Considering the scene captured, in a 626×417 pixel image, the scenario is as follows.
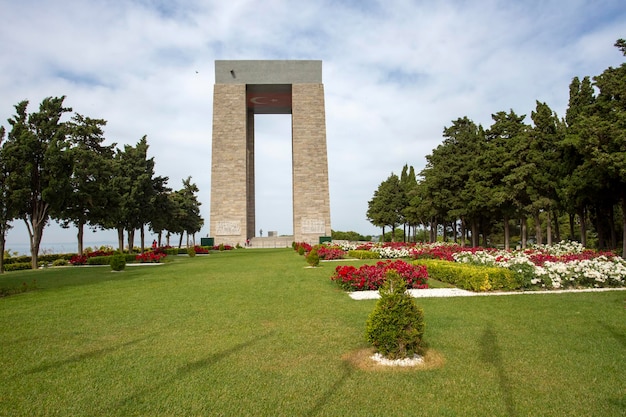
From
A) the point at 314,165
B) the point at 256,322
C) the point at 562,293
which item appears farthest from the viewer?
the point at 314,165

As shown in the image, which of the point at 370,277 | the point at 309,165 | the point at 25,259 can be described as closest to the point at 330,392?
the point at 370,277

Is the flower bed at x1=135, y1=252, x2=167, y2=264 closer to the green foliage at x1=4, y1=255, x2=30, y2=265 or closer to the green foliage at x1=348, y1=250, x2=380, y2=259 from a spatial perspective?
the green foliage at x1=4, y1=255, x2=30, y2=265

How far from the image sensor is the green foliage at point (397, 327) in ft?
15.4

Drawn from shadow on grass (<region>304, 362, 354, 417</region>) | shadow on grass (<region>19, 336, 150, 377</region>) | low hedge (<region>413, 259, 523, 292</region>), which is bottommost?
shadow on grass (<region>304, 362, 354, 417</region>)

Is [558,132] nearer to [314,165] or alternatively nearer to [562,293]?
[562,293]

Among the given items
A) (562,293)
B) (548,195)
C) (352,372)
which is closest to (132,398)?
(352,372)

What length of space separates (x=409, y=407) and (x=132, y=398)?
2470mm

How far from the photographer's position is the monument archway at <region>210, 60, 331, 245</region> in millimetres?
43312

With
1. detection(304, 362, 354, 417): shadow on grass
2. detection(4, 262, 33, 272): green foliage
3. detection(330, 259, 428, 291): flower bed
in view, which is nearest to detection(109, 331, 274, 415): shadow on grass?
detection(304, 362, 354, 417): shadow on grass

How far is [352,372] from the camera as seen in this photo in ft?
14.4

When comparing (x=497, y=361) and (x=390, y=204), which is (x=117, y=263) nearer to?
(x=497, y=361)

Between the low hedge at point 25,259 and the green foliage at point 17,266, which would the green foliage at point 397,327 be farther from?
the low hedge at point 25,259

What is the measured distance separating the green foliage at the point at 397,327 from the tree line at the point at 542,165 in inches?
485

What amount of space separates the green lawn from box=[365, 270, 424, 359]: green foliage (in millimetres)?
360
